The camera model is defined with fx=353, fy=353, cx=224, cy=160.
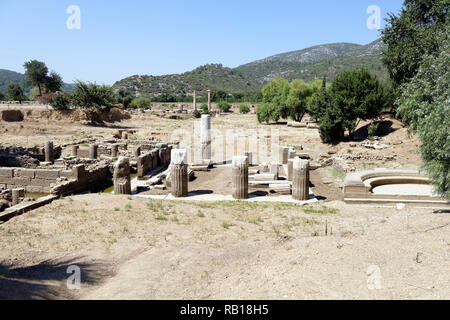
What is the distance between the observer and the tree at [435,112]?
938cm

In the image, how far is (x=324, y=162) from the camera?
24.9 metres

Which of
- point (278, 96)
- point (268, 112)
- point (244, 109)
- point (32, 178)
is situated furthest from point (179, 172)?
point (244, 109)

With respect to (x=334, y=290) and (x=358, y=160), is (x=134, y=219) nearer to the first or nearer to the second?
(x=334, y=290)

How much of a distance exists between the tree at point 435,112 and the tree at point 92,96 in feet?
126

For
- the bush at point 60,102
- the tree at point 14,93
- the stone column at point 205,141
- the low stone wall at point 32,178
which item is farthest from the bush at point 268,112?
the tree at point 14,93

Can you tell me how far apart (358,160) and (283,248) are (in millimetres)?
17890

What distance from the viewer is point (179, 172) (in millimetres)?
15453

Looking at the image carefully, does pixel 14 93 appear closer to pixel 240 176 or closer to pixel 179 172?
pixel 179 172

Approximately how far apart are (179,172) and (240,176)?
268 cm

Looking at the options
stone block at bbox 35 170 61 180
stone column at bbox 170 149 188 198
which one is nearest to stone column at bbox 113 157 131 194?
stone column at bbox 170 149 188 198

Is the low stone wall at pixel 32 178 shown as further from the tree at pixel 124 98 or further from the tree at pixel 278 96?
the tree at pixel 124 98

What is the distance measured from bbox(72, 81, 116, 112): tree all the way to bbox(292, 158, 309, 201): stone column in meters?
33.9

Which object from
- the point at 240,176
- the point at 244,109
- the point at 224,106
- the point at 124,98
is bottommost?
the point at 240,176

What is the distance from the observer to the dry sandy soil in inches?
240
